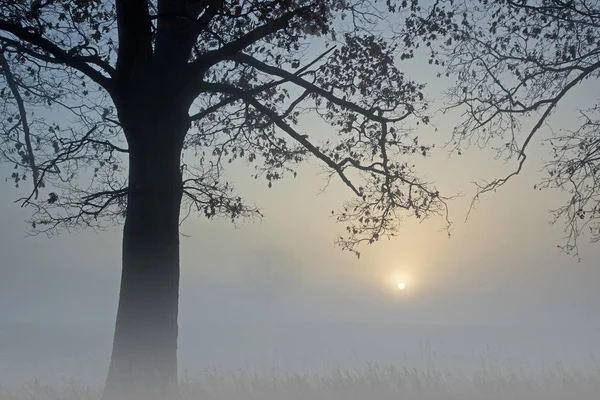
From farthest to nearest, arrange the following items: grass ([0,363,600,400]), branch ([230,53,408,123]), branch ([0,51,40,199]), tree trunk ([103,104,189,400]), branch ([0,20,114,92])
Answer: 1. branch ([0,51,40,199])
2. branch ([230,53,408,123])
3. grass ([0,363,600,400])
4. branch ([0,20,114,92])
5. tree trunk ([103,104,189,400])

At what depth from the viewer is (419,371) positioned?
1082cm

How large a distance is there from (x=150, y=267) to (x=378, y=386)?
436cm

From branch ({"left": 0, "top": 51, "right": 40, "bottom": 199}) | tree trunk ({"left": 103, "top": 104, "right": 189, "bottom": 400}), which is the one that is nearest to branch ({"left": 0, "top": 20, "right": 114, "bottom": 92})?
tree trunk ({"left": 103, "top": 104, "right": 189, "bottom": 400})

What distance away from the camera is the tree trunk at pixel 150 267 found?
7.83m

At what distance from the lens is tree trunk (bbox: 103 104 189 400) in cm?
Answer: 783

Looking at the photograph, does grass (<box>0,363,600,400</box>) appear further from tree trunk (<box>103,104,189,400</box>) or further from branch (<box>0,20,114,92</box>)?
branch (<box>0,20,114,92</box>)

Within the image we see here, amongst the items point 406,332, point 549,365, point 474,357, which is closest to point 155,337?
point 549,365

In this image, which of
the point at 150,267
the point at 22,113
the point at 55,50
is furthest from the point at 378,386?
the point at 22,113

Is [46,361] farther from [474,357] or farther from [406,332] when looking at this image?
[406,332]

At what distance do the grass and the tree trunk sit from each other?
1417 mm

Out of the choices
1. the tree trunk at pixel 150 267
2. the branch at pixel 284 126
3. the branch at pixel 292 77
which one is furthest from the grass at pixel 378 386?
the branch at pixel 292 77

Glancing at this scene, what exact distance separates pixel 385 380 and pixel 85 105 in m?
7.61

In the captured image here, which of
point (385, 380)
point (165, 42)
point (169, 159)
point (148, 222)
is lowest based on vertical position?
point (385, 380)

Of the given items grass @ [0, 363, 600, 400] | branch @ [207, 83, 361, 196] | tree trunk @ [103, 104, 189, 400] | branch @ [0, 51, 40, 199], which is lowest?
grass @ [0, 363, 600, 400]
